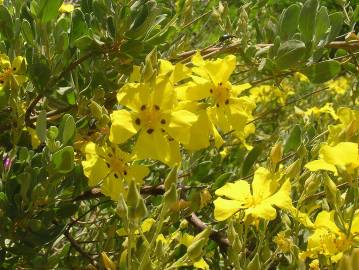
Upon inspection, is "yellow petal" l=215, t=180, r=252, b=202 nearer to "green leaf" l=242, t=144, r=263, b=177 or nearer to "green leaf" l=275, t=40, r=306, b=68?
"green leaf" l=242, t=144, r=263, b=177

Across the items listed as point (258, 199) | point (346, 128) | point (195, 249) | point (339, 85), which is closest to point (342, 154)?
point (346, 128)

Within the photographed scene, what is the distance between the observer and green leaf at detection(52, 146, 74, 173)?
115 cm

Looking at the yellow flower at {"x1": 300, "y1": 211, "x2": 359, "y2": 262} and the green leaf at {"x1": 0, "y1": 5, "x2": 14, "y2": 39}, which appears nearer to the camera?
the yellow flower at {"x1": 300, "y1": 211, "x2": 359, "y2": 262}

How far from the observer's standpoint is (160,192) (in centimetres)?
149

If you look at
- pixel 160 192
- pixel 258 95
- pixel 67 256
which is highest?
pixel 160 192

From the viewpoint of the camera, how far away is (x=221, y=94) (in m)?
1.22

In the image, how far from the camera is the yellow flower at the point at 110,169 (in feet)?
3.72

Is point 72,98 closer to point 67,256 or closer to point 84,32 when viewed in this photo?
point 84,32

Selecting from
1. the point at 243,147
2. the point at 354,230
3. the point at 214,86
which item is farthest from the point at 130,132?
the point at 243,147

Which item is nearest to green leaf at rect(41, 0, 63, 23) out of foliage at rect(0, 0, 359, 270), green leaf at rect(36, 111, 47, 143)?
foliage at rect(0, 0, 359, 270)

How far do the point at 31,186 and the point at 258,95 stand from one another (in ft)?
9.69

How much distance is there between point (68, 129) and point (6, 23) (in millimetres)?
385

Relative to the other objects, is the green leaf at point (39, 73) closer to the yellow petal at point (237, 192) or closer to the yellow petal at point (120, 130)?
the yellow petal at point (120, 130)

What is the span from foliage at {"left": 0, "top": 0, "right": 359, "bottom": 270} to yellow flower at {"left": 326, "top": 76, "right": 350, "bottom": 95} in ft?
9.66
